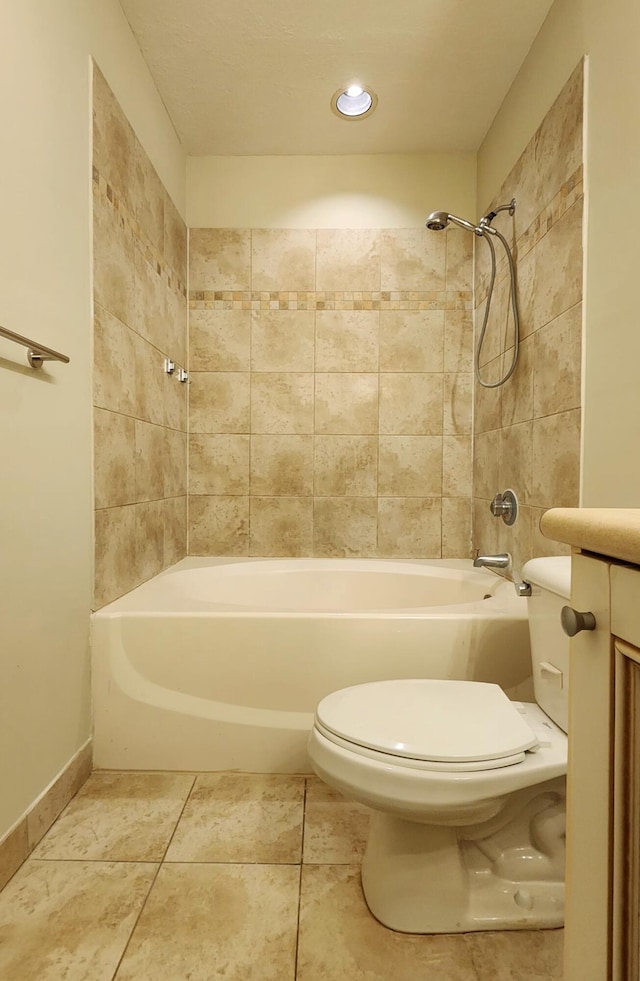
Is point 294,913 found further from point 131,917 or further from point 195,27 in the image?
point 195,27

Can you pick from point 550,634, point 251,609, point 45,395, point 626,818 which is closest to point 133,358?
point 45,395

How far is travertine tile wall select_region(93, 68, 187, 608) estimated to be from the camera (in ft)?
5.32

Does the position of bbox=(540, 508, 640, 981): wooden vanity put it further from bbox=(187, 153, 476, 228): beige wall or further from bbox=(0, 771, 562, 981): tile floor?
Answer: bbox=(187, 153, 476, 228): beige wall

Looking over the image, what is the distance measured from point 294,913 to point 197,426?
1.98m

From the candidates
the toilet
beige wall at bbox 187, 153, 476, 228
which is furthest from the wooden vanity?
beige wall at bbox 187, 153, 476, 228

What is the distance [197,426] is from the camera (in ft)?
8.47

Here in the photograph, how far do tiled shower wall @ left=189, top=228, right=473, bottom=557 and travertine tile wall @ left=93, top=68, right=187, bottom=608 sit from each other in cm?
19

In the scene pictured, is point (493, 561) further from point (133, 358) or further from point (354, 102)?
point (354, 102)

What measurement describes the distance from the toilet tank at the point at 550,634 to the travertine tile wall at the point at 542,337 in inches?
18.4

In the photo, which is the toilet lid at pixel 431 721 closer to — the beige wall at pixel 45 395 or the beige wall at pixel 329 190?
the beige wall at pixel 45 395

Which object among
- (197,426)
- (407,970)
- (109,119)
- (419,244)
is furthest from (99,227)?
(407,970)

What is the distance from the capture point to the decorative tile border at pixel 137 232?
1.61m

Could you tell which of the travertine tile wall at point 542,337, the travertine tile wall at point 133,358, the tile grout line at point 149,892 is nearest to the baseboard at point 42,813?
the tile grout line at point 149,892

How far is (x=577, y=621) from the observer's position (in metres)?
0.57
